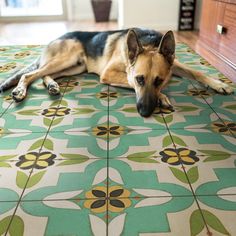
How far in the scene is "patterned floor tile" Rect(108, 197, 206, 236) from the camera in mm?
929

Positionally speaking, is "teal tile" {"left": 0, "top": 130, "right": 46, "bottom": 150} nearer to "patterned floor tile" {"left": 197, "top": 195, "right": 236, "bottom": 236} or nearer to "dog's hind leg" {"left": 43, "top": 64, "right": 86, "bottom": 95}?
"dog's hind leg" {"left": 43, "top": 64, "right": 86, "bottom": 95}

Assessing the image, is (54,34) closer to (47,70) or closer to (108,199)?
(47,70)

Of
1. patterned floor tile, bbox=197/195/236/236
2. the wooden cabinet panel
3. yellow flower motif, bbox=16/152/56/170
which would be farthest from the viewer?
the wooden cabinet panel

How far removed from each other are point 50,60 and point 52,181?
4.67 ft

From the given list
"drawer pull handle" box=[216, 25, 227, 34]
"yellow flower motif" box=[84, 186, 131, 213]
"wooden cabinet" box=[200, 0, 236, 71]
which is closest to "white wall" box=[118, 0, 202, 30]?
"wooden cabinet" box=[200, 0, 236, 71]

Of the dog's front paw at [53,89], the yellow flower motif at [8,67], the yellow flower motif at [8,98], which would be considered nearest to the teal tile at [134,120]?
the dog's front paw at [53,89]

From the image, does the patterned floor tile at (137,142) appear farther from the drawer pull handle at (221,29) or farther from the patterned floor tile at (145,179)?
the drawer pull handle at (221,29)

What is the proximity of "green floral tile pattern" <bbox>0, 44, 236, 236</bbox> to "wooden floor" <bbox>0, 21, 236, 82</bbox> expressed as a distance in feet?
2.76

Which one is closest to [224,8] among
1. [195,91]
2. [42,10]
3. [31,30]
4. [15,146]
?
[195,91]

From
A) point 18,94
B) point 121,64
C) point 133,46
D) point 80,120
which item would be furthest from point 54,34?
point 80,120

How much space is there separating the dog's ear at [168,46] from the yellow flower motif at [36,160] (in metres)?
0.97

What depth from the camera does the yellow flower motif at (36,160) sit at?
4.11 feet

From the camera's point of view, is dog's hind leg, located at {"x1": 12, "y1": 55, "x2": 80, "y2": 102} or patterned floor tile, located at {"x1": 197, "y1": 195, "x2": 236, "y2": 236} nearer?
patterned floor tile, located at {"x1": 197, "y1": 195, "x2": 236, "y2": 236}

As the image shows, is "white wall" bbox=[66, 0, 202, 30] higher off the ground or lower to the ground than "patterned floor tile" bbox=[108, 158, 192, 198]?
higher
